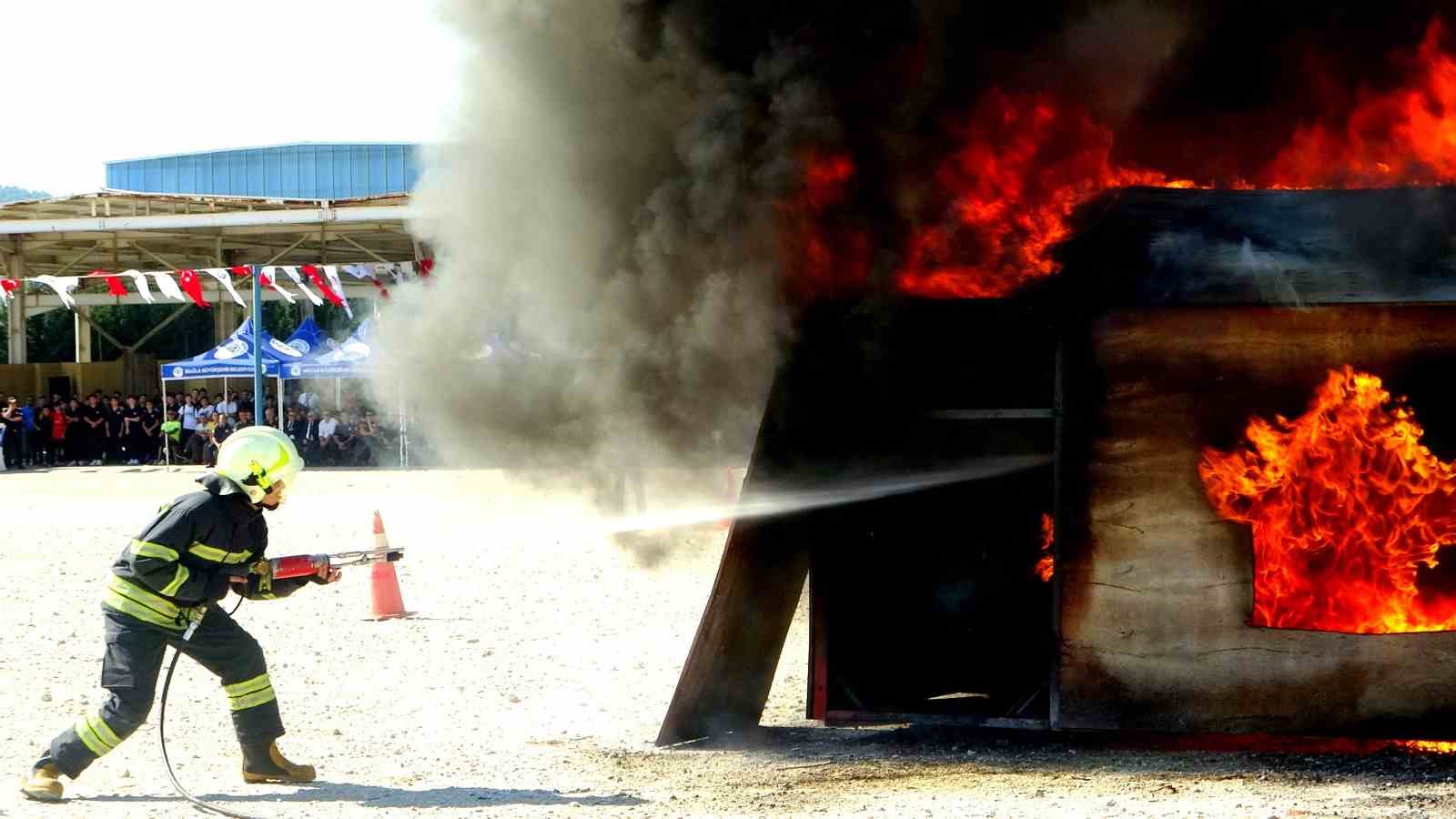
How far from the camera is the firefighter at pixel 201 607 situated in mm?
5906

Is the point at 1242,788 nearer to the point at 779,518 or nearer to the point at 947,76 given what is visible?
the point at 779,518

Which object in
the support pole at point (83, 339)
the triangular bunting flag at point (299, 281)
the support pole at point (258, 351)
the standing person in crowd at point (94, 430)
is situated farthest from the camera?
the support pole at point (83, 339)

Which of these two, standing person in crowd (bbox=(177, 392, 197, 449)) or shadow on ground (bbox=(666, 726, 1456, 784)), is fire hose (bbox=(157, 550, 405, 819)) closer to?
shadow on ground (bbox=(666, 726, 1456, 784))

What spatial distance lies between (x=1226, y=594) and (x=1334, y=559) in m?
0.57

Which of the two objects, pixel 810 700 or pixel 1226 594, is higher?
pixel 1226 594

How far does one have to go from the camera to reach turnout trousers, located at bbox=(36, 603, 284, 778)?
19.3ft

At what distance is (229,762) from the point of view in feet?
22.0

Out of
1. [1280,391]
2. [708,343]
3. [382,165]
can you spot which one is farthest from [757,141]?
[382,165]

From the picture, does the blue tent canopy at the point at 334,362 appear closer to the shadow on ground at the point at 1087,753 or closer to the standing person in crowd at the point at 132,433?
the standing person in crowd at the point at 132,433

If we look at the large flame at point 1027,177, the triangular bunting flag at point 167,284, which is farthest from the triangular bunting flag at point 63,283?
the large flame at point 1027,177

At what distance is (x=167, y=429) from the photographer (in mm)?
27641

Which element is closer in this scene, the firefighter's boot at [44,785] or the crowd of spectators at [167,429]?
the firefighter's boot at [44,785]

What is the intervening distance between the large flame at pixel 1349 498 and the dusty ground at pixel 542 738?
0.78m

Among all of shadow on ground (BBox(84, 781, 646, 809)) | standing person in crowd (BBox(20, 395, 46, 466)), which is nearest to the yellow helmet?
shadow on ground (BBox(84, 781, 646, 809))
